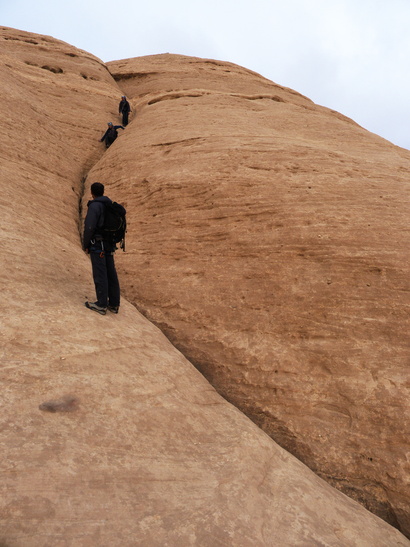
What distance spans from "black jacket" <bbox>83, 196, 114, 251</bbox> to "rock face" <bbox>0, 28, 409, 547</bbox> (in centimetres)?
77

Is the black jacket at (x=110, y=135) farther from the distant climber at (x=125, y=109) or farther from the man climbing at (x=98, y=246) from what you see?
the man climbing at (x=98, y=246)

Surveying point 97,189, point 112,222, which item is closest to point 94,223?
point 112,222

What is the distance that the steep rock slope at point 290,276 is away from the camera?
4660 mm

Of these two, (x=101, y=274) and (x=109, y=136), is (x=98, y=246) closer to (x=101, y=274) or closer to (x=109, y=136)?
(x=101, y=274)

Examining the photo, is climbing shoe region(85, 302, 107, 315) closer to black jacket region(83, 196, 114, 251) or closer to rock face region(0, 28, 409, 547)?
rock face region(0, 28, 409, 547)

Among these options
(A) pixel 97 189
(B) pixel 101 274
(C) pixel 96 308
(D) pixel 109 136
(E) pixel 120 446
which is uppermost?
(D) pixel 109 136

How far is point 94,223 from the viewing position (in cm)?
523

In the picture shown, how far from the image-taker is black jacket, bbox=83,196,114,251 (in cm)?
521

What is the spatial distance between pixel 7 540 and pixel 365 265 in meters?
5.51

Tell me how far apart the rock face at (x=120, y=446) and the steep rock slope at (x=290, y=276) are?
48 centimetres

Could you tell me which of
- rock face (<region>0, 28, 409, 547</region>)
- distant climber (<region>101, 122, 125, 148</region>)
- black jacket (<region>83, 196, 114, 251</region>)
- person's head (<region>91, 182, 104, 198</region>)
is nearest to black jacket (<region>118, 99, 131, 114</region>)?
distant climber (<region>101, 122, 125, 148</region>)

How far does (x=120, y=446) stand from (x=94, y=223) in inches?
116

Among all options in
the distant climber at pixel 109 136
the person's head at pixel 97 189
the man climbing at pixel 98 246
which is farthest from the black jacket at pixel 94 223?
the distant climber at pixel 109 136

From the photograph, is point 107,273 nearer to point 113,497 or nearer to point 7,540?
point 113,497
